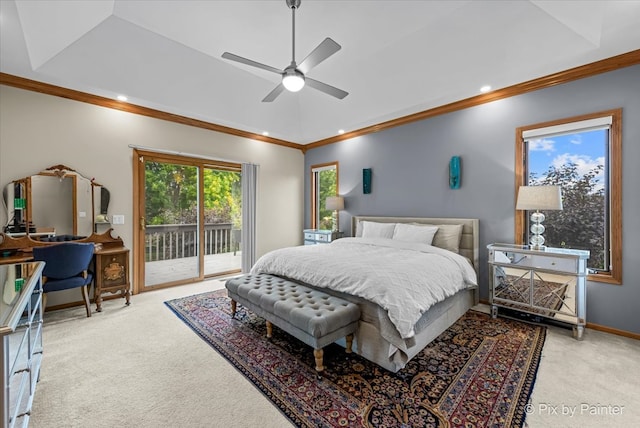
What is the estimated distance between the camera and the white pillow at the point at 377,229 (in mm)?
4344

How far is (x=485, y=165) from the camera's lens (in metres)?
3.75

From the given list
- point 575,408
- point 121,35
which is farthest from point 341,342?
point 121,35

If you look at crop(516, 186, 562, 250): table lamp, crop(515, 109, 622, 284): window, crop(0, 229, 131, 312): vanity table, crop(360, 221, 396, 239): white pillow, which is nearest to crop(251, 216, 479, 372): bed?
crop(360, 221, 396, 239): white pillow

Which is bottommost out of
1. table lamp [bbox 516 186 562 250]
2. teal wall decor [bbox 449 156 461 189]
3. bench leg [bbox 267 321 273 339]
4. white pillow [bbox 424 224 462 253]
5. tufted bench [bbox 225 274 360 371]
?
bench leg [bbox 267 321 273 339]

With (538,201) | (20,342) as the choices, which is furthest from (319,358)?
(538,201)

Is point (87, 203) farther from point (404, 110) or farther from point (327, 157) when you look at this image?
point (404, 110)

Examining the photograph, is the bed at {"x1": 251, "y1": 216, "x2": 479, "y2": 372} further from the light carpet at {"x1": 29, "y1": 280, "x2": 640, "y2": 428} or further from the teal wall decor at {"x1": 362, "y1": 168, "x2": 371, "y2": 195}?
the teal wall decor at {"x1": 362, "y1": 168, "x2": 371, "y2": 195}

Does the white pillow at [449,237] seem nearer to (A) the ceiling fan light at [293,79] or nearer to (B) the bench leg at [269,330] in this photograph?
(B) the bench leg at [269,330]

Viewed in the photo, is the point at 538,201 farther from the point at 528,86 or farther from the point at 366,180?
the point at 366,180

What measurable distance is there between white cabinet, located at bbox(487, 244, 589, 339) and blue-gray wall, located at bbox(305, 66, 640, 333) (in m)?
0.47

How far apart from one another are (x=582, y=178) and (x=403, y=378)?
3.13 meters

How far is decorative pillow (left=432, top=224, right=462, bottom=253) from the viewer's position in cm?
369

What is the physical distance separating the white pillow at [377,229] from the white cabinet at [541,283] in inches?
56.0

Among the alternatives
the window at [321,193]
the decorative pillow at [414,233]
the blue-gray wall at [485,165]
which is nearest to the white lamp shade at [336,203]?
the blue-gray wall at [485,165]
